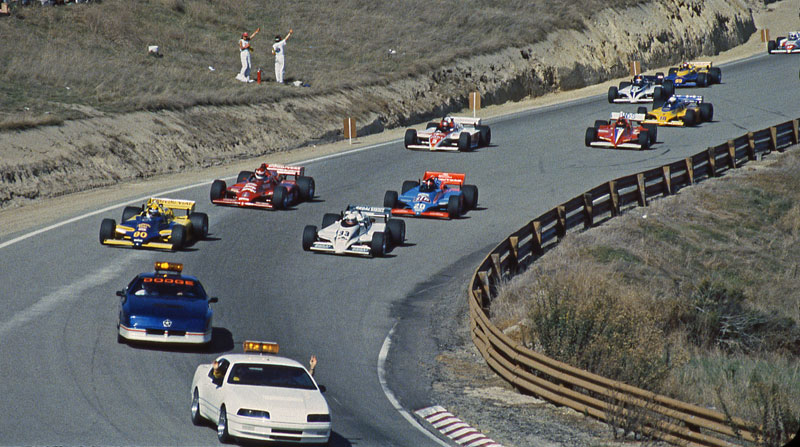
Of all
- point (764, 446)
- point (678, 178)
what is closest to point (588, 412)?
point (764, 446)

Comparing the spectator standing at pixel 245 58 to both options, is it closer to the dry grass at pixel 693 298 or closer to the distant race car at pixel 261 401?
the dry grass at pixel 693 298

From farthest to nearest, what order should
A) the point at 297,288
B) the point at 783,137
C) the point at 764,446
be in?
the point at 783,137 < the point at 297,288 < the point at 764,446

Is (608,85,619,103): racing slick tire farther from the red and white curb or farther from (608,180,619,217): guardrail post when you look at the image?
the red and white curb

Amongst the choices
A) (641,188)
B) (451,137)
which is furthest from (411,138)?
(641,188)

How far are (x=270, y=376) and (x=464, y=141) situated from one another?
1001 inches

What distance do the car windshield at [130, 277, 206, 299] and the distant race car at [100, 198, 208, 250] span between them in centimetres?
601

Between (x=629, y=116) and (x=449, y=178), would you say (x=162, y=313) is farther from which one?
(x=629, y=116)

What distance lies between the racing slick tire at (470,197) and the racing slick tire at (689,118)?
54.8ft

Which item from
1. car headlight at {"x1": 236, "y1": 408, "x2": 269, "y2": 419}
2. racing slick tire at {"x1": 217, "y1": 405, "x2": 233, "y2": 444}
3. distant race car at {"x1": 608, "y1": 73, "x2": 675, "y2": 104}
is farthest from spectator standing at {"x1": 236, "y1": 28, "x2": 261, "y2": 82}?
car headlight at {"x1": 236, "y1": 408, "x2": 269, "y2": 419}

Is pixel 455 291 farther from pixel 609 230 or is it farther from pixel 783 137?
pixel 783 137

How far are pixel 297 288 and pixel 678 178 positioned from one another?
15.1 metres

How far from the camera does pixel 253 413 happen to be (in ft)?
43.9

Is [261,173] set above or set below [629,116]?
below

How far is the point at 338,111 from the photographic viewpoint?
4488 centimetres
